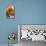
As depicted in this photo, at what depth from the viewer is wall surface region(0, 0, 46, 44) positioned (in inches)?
114

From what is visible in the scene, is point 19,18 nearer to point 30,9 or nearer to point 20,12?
point 20,12

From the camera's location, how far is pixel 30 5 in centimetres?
291

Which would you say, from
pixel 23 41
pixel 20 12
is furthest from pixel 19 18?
pixel 23 41

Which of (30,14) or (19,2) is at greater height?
(19,2)

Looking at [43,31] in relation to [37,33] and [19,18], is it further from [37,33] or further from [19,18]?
[19,18]

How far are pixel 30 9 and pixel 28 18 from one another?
0.20 meters

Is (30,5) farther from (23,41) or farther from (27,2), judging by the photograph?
(23,41)

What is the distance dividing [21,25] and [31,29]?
23 centimetres

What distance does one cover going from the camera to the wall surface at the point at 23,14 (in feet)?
9.46

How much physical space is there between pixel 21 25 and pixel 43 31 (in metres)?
0.48

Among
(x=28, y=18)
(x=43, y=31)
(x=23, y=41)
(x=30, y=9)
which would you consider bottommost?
(x=23, y=41)

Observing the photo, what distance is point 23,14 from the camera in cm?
290

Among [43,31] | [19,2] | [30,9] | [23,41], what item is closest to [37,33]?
[43,31]

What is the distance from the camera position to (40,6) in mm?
2912
